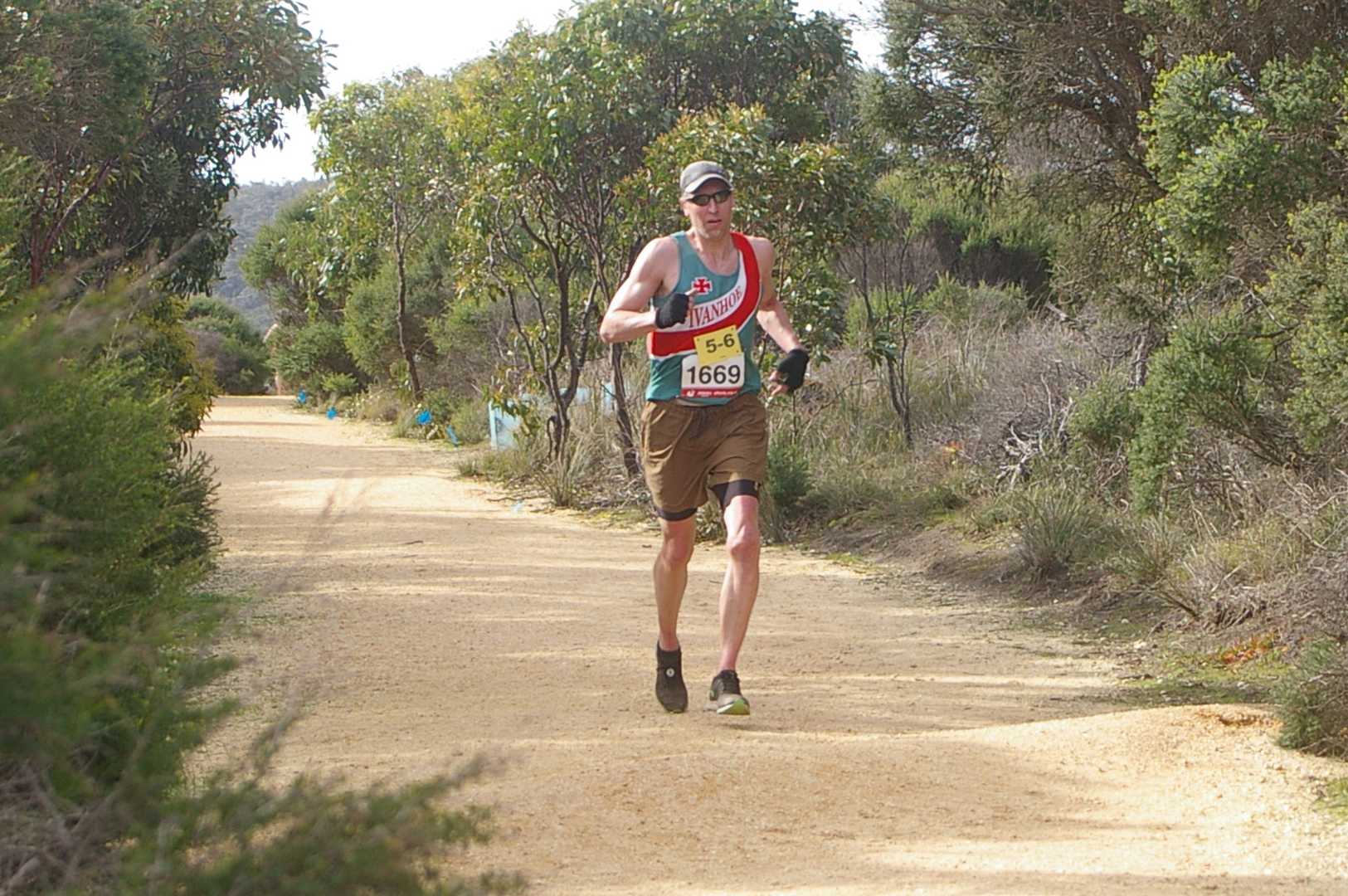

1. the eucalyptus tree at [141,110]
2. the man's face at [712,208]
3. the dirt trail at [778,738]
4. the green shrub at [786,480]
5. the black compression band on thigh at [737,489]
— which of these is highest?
the eucalyptus tree at [141,110]

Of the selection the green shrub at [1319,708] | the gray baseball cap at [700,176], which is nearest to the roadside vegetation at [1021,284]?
the green shrub at [1319,708]

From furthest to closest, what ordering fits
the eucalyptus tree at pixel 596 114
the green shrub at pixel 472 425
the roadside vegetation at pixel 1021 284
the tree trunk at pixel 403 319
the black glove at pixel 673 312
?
the tree trunk at pixel 403 319 < the green shrub at pixel 472 425 < the eucalyptus tree at pixel 596 114 < the roadside vegetation at pixel 1021 284 < the black glove at pixel 673 312

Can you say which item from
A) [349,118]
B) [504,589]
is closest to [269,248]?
[349,118]

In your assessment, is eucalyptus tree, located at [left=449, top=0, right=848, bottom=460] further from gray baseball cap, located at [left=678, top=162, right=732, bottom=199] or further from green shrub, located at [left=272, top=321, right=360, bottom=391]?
green shrub, located at [left=272, top=321, right=360, bottom=391]

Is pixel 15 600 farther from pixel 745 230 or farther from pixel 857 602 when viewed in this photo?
pixel 745 230

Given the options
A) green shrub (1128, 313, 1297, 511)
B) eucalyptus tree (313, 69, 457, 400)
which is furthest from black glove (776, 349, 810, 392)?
eucalyptus tree (313, 69, 457, 400)

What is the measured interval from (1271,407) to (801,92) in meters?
7.92

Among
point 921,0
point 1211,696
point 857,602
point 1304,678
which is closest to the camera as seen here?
point 1304,678

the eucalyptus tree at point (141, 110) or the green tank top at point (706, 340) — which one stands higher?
the eucalyptus tree at point (141, 110)

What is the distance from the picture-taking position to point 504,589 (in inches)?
396

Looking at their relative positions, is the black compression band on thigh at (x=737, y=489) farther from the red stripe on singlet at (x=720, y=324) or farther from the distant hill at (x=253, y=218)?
the distant hill at (x=253, y=218)

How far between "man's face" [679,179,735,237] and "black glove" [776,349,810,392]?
555 millimetres

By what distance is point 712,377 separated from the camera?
6.69 m

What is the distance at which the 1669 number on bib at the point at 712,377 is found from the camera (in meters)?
6.67
